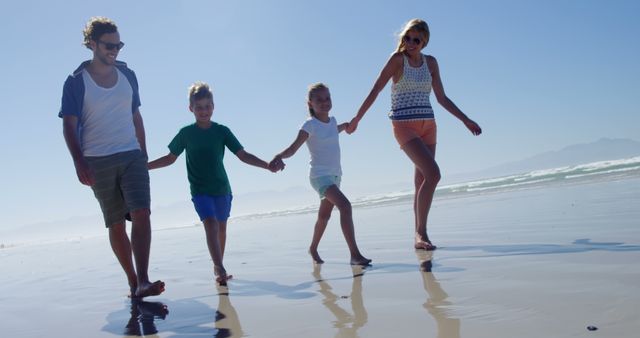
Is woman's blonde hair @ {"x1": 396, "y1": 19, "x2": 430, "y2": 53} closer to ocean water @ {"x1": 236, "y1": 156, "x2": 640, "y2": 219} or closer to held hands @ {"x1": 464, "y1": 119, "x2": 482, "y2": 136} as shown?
held hands @ {"x1": 464, "y1": 119, "x2": 482, "y2": 136}

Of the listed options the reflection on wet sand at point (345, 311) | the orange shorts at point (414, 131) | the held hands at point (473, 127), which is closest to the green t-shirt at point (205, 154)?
the reflection on wet sand at point (345, 311)

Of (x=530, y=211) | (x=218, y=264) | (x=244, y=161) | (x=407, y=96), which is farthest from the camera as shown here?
(x=530, y=211)

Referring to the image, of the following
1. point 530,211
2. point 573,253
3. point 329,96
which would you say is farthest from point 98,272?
point 530,211

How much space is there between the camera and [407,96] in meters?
4.75

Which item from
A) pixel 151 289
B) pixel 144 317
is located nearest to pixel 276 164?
pixel 151 289

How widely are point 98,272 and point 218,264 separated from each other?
2092mm

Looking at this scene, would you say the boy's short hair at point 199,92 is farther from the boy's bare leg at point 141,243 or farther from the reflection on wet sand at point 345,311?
the reflection on wet sand at point 345,311

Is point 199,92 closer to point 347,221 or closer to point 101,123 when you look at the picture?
point 101,123

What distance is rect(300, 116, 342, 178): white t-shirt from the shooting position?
4520 mm

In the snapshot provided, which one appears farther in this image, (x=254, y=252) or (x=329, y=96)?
(x=254, y=252)

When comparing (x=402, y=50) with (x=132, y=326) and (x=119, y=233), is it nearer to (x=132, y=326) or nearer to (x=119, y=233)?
(x=119, y=233)

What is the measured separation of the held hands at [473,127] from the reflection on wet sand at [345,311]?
2138mm

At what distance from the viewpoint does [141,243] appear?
326cm

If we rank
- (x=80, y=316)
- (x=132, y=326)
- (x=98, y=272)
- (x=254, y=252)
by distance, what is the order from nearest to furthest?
(x=132, y=326) < (x=80, y=316) < (x=98, y=272) < (x=254, y=252)
